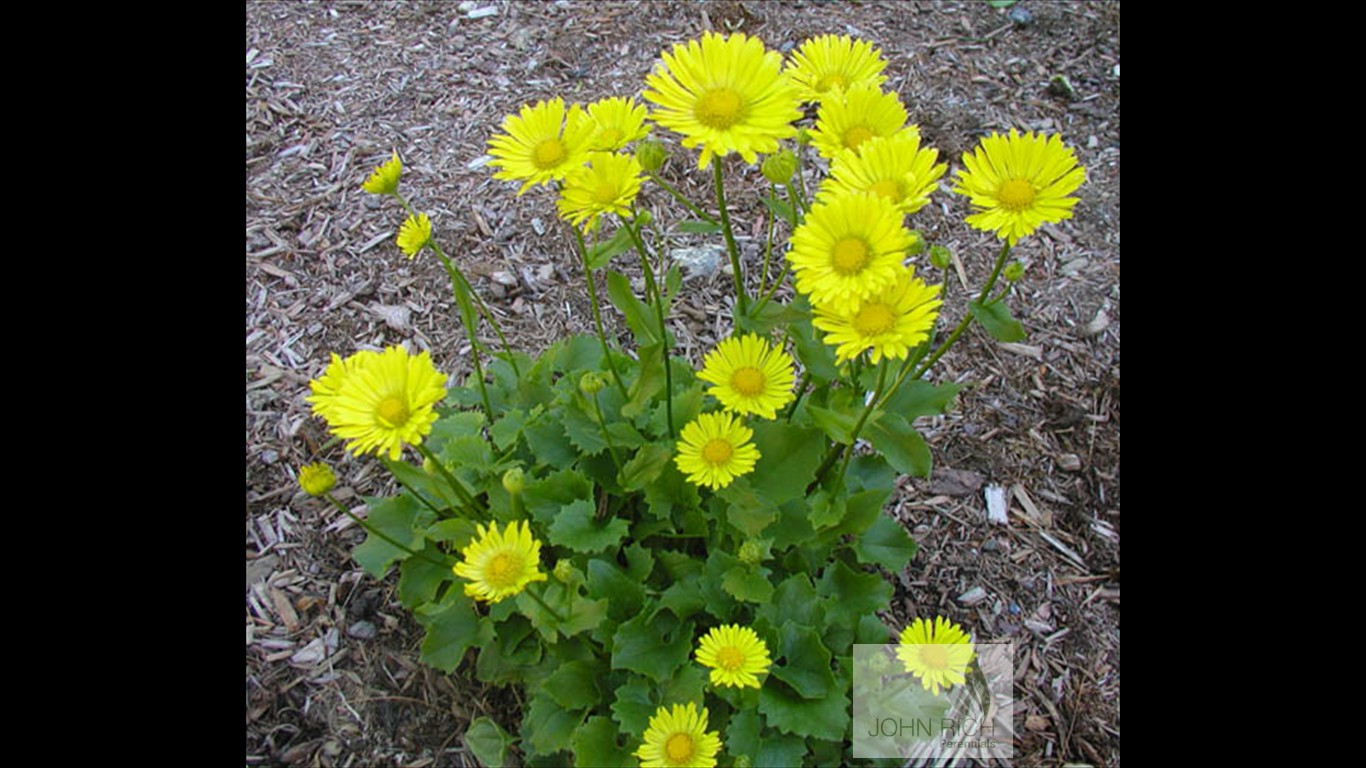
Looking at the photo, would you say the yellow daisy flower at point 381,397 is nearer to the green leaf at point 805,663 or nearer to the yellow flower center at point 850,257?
the yellow flower center at point 850,257

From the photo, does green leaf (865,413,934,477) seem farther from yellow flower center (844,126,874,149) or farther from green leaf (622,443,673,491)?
yellow flower center (844,126,874,149)

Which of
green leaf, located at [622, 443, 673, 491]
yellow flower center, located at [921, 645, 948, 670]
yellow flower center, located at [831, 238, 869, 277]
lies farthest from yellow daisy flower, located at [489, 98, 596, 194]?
yellow flower center, located at [921, 645, 948, 670]

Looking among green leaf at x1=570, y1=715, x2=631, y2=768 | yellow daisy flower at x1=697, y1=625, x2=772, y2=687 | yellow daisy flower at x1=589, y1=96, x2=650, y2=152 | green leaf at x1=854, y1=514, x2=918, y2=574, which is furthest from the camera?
green leaf at x1=854, y1=514, x2=918, y2=574

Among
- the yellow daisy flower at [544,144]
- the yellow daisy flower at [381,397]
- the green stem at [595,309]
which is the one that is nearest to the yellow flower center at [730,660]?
the green stem at [595,309]

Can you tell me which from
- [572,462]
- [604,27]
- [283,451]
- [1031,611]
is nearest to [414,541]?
[572,462]

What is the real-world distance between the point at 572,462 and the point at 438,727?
2.40 feet

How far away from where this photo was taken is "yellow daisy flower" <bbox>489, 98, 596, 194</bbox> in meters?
1.70

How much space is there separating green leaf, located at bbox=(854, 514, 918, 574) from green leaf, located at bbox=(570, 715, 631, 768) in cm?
69

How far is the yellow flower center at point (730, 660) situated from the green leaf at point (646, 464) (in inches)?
15.4

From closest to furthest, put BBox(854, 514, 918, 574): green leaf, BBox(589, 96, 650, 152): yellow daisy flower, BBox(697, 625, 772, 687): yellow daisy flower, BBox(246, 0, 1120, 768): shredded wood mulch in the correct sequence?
BBox(589, 96, 650, 152): yellow daisy flower
BBox(697, 625, 772, 687): yellow daisy flower
BBox(854, 514, 918, 574): green leaf
BBox(246, 0, 1120, 768): shredded wood mulch

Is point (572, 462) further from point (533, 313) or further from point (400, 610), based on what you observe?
point (533, 313)

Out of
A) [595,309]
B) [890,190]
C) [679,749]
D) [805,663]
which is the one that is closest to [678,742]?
[679,749]

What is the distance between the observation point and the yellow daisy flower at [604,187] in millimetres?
1669

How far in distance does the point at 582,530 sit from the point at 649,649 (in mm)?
288
